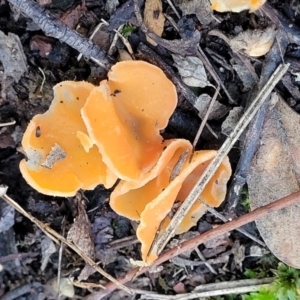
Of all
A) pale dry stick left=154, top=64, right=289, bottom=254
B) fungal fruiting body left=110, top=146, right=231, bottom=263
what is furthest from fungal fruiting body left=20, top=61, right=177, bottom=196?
pale dry stick left=154, top=64, right=289, bottom=254

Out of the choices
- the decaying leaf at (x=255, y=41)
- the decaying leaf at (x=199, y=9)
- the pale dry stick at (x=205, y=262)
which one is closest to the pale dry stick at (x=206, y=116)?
the decaying leaf at (x=255, y=41)

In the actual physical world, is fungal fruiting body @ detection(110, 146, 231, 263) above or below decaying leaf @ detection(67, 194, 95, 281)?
above

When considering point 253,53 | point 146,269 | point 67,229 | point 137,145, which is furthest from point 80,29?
point 146,269

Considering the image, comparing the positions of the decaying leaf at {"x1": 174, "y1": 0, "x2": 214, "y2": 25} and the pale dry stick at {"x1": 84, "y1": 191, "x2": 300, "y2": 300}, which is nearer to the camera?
the decaying leaf at {"x1": 174, "y1": 0, "x2": 214, "y2": 25}

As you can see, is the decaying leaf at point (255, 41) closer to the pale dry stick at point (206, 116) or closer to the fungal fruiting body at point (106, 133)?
the pale dry stick at point (206, 116)

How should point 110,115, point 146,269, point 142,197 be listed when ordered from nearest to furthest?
1. point 110,115
2. point 142,197
3. point 146,269

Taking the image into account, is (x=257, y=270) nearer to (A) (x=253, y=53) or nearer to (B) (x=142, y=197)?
(B) (x=142, y=197)

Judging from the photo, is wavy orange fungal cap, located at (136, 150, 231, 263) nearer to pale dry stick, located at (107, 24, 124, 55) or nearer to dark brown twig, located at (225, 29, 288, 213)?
dark brown twig, located at (225, 29, 288, 213)
